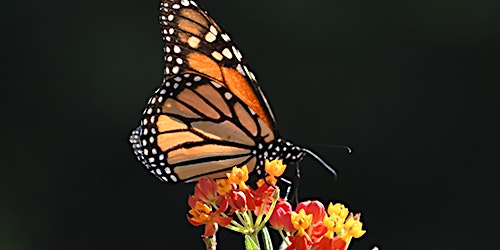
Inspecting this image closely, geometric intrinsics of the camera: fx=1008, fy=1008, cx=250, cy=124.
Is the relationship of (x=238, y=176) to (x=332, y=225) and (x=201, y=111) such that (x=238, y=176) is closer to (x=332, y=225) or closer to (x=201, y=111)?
(x=332, y=225)

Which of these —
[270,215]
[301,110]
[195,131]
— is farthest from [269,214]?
[301,110]

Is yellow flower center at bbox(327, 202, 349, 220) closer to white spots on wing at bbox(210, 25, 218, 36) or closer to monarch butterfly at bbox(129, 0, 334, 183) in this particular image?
monarch butterfly at bbox(129, 0, 334, 183)

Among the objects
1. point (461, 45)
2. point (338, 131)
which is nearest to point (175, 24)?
point (338, 131)

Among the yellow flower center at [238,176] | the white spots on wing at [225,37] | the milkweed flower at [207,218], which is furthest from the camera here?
the white spots on wing at [225,37]

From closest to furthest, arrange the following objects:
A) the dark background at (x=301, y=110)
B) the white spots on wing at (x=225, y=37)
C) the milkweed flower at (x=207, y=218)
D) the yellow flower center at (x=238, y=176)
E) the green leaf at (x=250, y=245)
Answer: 1. the green leaf at (x=250, y=245)
2. the milkweed flower at (x=207, y=218)
3. the yellow flower center at (x=238, y=176)
4. the white spots on wing at (x=225, y=37)
5. the dark background at (x=301, y=110)

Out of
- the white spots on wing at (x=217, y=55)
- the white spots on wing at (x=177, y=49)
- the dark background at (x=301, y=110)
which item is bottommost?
the dark background at (x=301, y=110)

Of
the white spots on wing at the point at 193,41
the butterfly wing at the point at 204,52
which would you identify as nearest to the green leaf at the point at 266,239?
the butterfly wing at the point at 204,52

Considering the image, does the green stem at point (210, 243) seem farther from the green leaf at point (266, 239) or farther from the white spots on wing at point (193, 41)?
the white spots on wing at point (193, 41)

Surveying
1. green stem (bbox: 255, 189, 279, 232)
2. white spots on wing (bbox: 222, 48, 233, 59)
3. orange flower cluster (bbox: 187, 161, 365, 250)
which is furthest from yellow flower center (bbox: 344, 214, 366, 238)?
white spots on wing (bbox: 222, 48, 233, 59)

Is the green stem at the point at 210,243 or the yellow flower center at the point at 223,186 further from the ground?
the yellow flower center at the point at 223,186
